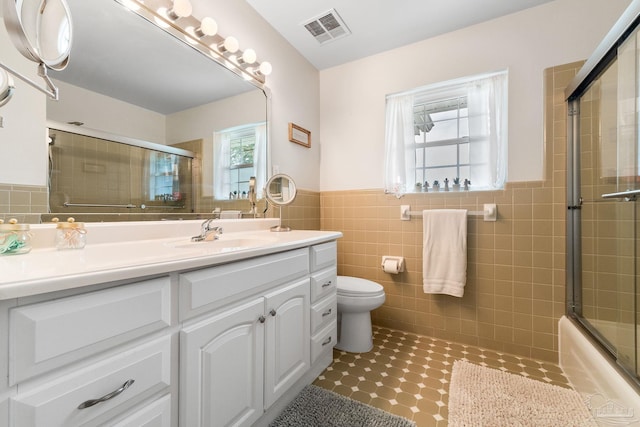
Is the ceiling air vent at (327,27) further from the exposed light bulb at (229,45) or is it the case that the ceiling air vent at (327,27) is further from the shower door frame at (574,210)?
the shower door frame at (574,210)

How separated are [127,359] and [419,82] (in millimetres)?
2345

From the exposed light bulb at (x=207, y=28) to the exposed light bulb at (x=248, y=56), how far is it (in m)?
0.25

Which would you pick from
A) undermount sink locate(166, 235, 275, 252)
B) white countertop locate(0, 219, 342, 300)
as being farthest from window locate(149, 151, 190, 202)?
undermount sink locate(166, 235, 275, 252)

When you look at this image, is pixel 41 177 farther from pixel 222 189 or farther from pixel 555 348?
pixel 555 348

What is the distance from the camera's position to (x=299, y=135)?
221 centimetres

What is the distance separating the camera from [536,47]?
172 cm

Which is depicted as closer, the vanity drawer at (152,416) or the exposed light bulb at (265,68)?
the vanity drawer at (152,416)

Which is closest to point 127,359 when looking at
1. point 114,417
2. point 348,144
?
point 114,417

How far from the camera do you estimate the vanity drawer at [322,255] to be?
4.60 ft

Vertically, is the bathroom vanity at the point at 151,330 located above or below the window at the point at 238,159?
below

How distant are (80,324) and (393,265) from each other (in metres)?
1.86

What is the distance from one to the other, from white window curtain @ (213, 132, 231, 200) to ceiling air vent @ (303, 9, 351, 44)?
1.05 metres

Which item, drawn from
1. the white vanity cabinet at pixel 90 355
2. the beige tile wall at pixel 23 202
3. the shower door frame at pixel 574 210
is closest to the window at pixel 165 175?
the beige tile wall at pixel 23 202

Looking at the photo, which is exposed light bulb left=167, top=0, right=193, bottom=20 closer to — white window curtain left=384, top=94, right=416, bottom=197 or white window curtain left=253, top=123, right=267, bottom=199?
white window curtain left=253, top=123, right=267, bottom=199
